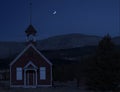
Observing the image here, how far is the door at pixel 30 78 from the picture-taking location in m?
61.5

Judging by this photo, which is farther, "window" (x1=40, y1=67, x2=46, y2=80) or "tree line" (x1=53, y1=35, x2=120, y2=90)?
"window" (x1=40, y1=67, x2=46, y2=80)

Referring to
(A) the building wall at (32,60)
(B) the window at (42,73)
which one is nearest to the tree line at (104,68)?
(A) the building wall at (32,60)

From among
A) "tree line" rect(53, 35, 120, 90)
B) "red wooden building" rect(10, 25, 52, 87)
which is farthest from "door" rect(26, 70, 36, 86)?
"tree line" rect(53, 35, 120, 90)

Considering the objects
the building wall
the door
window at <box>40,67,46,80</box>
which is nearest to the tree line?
the building wall

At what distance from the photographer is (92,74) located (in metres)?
45.1

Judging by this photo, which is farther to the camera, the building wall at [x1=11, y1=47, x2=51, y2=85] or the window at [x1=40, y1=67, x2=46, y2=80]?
the window at [x1=40, y1=67, x2=46, y2=80]

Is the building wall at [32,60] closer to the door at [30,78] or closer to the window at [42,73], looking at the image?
the window at [42,73]

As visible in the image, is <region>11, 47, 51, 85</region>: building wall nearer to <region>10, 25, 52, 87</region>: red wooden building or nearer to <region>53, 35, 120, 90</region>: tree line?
<region>10, 25, 52, 87</region>: red wooden building

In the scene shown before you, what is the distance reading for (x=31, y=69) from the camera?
61812 millimetres

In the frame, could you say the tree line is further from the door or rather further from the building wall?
the door

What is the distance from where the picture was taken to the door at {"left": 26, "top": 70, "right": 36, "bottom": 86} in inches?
2420

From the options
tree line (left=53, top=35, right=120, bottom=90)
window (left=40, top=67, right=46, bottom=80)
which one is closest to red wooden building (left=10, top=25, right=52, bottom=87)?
window (left=40, top=67, right=46, bottom=80)

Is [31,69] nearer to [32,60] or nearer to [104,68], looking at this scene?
[32,60]

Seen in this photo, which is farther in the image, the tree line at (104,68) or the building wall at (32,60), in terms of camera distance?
the building wall at (32,60)
